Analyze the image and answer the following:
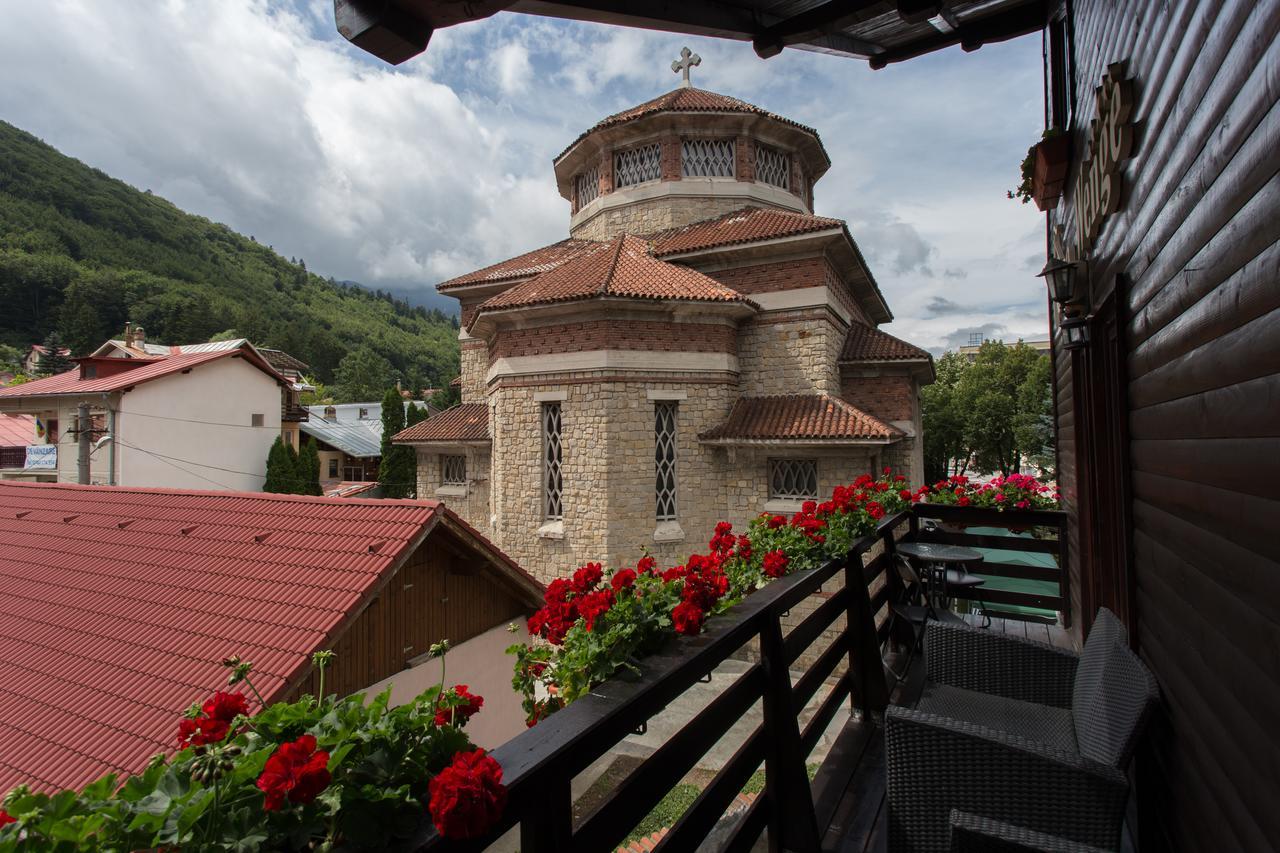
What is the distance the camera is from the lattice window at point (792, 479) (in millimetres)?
10727

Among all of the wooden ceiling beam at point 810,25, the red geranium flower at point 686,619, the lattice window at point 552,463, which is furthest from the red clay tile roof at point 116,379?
the red geranium flower at point 686,619

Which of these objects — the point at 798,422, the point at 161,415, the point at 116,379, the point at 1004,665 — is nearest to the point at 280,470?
the point at 161,415

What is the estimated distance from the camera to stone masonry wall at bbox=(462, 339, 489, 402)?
16.7 m

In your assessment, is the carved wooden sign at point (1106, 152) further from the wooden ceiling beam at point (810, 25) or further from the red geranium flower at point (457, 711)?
the red geranium flower at point (457, 711)

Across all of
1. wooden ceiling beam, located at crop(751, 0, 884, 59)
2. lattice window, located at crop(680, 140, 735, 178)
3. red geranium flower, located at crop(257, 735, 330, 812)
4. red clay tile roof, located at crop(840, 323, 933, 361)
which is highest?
lattice window, located at crop(680, 140, 735, 178)

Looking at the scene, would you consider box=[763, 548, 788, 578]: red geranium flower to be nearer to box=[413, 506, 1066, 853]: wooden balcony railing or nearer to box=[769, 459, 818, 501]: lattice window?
box=[413, 506, 1066, 853]: wooden balcony railing

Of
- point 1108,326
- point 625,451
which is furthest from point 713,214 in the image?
point 1108,326

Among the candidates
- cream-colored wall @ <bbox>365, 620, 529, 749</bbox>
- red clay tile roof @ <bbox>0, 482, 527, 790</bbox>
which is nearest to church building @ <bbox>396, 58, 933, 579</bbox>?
cream-colored wall @ <bbox>365, 620, 529, 749</bbox>

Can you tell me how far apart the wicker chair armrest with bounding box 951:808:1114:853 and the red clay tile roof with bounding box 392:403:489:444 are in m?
13.2

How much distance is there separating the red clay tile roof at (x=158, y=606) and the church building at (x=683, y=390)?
423 cm

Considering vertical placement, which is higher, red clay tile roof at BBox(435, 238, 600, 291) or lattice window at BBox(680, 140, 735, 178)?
lattice window at BBox(680, 140, 735, 178)

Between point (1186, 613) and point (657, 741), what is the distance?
7.50 m

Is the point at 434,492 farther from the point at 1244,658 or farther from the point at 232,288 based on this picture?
the point at 232,288

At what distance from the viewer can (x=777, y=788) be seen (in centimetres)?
216
